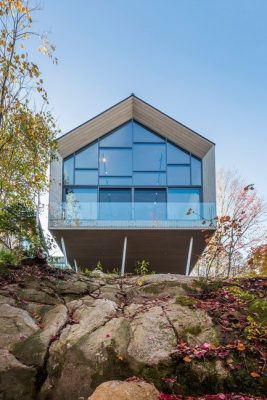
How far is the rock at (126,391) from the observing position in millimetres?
3703

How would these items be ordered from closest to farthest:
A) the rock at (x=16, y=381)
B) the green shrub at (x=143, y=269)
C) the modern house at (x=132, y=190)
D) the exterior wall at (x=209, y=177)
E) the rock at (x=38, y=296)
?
the rock at (x=16, y=381)
the rock at (x=38, y=296)
the green shrub at (x=143, y=269)
the modern house at (x=132, y=190)
the exterior wall at (x=209, y=177)

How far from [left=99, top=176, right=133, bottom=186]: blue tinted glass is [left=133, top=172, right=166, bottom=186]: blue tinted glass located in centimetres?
33

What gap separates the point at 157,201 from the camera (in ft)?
58.4

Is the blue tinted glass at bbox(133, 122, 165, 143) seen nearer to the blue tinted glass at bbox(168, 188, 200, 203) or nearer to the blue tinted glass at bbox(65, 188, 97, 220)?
the blue tinted glass at bbox(168, 188, 200, 203)

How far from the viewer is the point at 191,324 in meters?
5.11

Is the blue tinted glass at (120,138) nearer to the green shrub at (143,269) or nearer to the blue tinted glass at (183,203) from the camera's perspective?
the blue tinted glass at (183,203)

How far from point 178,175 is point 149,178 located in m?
1.41

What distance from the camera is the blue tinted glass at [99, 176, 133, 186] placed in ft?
59.3

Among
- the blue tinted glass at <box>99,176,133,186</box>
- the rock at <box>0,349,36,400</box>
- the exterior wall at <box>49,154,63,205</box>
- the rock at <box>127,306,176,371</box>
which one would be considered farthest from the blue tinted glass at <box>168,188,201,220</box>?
the rock at <box>0,349,36,400</box>

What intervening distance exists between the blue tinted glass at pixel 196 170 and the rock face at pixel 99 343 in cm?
1224

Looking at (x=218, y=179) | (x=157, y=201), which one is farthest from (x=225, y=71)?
(x=218, y=179)

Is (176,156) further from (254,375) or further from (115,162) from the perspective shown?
(254,375)

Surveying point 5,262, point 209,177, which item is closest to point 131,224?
point 209,177

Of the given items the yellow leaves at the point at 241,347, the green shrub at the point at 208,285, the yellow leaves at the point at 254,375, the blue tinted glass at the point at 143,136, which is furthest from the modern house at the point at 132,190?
the yellow leaves at the point at 254,375
